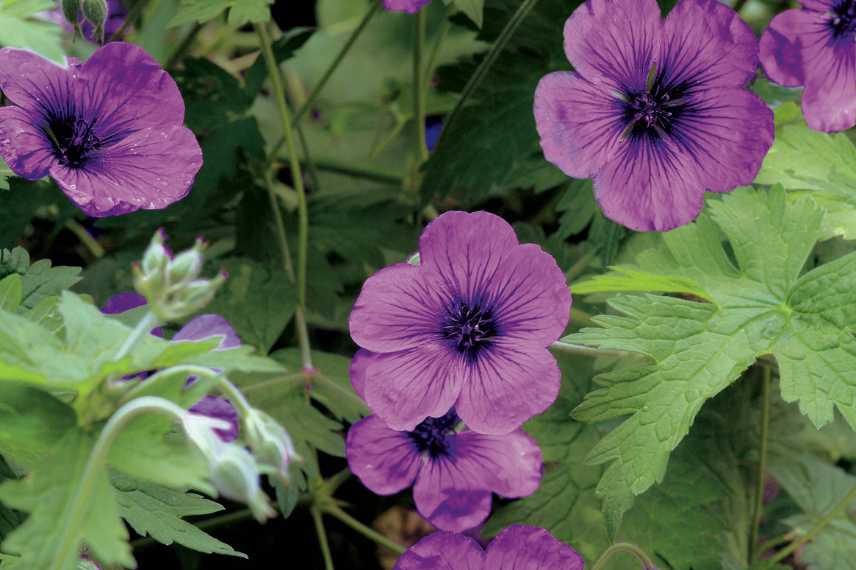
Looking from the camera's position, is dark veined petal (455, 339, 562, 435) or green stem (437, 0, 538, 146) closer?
dark veined petal (455, 339, 562, 435)

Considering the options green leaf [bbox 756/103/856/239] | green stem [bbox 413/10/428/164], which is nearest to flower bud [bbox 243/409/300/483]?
green leaf [bbox 756/103/856/239]

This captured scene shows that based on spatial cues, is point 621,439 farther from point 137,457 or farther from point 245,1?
point 245,1

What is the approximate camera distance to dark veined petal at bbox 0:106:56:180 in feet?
3.29

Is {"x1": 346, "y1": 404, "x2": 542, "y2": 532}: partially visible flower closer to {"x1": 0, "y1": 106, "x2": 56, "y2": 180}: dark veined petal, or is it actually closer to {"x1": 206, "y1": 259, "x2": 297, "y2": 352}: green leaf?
{"x1": 206, "y1": 259, "x2": 297, "y2": 352}: green leaf

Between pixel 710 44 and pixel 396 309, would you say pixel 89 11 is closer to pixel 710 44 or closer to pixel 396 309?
pixel 396 309

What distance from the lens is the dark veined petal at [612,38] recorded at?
1095 mm

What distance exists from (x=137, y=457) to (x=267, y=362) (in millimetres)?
120

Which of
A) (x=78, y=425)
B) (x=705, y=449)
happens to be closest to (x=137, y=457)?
(x=78, y=425)

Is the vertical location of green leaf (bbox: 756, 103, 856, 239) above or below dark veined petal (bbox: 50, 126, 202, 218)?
above

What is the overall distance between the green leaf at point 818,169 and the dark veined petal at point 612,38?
0.25 metres

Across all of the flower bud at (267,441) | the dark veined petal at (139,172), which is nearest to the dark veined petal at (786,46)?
the dark veined petal at (139,172)

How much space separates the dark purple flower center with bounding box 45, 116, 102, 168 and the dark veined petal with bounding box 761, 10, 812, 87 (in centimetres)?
76

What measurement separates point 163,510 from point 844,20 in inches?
37.7

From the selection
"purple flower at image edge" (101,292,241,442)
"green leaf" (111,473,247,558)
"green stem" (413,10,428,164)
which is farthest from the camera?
"green stem" (413,10,428,164)
